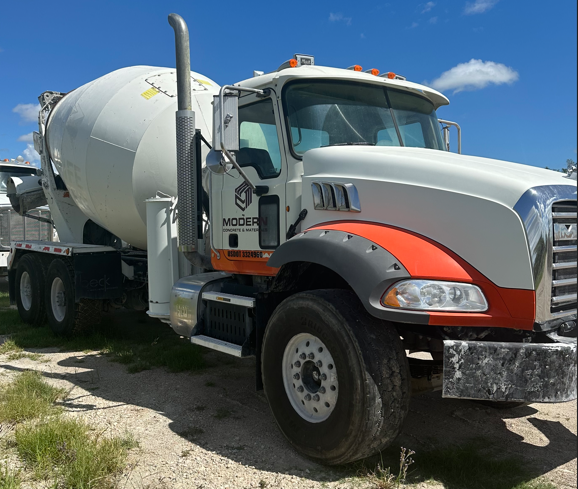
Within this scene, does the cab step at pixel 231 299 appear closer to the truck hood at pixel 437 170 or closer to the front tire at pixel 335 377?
the front tire at pixel 335 377

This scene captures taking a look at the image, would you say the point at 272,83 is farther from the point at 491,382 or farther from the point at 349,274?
the point at 491,382

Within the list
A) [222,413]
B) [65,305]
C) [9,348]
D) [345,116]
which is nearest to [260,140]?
[345,116]

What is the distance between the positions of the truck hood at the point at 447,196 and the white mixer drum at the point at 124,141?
7.34 feet

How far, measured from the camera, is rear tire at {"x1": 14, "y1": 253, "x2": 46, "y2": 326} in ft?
26.9

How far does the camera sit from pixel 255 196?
15.3ft

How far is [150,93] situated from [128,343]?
323 centimetres

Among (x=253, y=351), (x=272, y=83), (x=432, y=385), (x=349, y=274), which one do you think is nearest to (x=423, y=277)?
(x=349, y=274)

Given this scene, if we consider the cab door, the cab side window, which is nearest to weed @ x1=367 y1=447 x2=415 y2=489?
the cab door

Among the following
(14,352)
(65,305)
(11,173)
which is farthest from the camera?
(11,173)

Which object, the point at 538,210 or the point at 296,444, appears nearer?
the point at 538,210

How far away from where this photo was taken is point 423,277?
316cm

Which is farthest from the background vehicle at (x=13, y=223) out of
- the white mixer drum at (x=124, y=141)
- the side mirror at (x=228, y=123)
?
the side mirror at (x=228, y=123)

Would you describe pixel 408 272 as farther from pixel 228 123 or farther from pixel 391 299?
pixel 228 123

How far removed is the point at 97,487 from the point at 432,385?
2250mm
